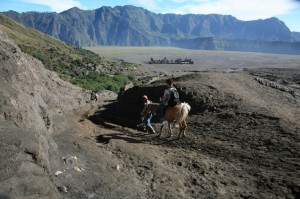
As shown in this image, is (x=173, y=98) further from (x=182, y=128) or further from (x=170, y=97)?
(x=182, y=128)

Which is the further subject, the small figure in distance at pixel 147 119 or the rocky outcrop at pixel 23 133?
the small figure in distance at pixel 147 119

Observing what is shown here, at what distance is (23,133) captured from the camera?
11.3 meters

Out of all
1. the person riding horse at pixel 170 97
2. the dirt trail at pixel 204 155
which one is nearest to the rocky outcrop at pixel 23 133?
the dirt trail at pixel 204 155

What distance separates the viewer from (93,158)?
1308cm

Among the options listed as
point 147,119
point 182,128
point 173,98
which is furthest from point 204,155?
point 147,119

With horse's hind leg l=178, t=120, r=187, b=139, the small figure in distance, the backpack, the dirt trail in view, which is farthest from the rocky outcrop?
horse's hind leg l=178, t=120, r=187, b=139

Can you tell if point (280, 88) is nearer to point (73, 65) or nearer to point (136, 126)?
point (136, 126)

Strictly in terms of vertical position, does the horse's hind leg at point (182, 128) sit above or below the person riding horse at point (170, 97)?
below

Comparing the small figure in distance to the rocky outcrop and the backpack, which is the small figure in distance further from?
the rocky outcrop

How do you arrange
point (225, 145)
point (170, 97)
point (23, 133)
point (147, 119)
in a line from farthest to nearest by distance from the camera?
point (147, 119), point (170, 97), point (225, 145), point (23, 133)

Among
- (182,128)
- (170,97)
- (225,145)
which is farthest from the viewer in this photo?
(182,128)

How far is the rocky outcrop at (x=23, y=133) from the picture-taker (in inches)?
361

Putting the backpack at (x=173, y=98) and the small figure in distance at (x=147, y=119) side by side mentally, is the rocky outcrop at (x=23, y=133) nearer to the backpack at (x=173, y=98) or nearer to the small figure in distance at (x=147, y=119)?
the small figure in distance at (x=147, y=119)

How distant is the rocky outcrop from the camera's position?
9.18 m
